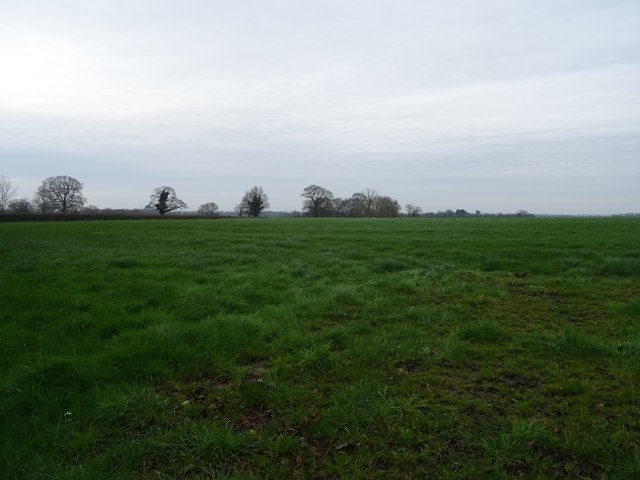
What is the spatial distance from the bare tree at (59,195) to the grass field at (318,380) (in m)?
103

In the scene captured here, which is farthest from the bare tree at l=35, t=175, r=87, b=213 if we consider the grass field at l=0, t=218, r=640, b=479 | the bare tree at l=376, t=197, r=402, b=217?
the grass field at l=0, t=218, r=640, b=479

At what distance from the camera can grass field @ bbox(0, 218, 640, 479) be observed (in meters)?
3.40

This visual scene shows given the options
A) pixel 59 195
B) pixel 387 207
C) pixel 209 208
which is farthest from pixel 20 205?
Result: pixel 387 207

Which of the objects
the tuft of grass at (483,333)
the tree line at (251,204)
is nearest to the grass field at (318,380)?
the tuft of grass at (483,333)

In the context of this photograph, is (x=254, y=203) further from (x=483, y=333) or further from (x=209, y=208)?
(x=483, y=333)

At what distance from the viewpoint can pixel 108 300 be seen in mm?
7863

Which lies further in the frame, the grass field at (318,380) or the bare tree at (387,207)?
the bare tree at (387,207)

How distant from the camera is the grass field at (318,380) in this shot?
340 centimetres

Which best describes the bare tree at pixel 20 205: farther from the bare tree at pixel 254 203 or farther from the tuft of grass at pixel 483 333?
the tuft of grass at pixel 483 333

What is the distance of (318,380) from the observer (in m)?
4.74

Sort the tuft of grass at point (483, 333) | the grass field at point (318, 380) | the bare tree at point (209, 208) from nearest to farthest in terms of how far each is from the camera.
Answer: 1. the grass field at point (318, 380)
2. the tuft of grass at point (483, 333)
3. the bare tree at point (209, 208)

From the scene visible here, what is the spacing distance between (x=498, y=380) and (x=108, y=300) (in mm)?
6805

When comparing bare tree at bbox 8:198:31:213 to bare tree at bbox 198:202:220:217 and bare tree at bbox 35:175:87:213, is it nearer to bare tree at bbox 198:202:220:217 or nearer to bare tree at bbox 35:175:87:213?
bare tree at bbox 35:175:87:213

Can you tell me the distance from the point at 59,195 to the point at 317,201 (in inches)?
2427
